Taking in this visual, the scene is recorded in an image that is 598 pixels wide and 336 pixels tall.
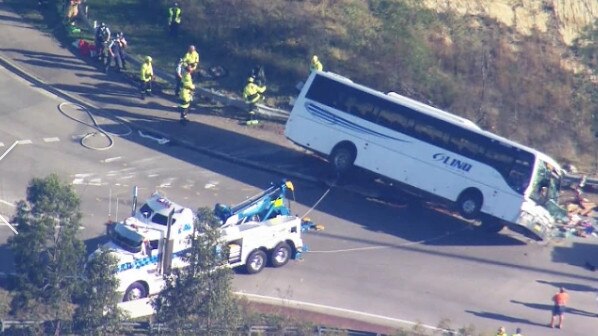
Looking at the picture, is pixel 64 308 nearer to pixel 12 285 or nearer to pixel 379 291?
pixel 12 285

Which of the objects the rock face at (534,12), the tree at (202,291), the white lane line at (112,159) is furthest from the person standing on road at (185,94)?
the tree at (202,291)

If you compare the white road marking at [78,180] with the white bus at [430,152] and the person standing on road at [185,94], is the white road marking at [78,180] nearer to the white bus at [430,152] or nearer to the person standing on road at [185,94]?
the person standing on road at [185,94]

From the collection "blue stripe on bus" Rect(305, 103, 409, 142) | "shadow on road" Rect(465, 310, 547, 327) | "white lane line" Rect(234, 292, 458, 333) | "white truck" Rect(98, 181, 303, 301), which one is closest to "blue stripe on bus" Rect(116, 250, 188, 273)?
"white truck" Rect(98, 181, 303, 301)

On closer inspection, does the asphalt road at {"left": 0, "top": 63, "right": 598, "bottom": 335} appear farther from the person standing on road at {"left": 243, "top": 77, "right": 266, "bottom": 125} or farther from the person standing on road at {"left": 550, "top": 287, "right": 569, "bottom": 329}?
the person standing on road at {"left": 243, "top": 77, "right": 266, "bottom": 125}

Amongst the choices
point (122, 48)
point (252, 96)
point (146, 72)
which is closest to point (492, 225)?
point (252, 96)

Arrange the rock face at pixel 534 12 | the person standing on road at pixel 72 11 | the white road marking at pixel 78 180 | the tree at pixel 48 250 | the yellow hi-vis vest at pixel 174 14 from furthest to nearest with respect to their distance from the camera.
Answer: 1. the rock face at pixel 534 12
2. the person standing on road at pixel 72 11
3. the yellow hi-vis vest at pixel 174 14
4. the white road marking at pixel 78 180
5. the tree at pixel 48 250

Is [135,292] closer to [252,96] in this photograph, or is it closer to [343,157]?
[343,157]
